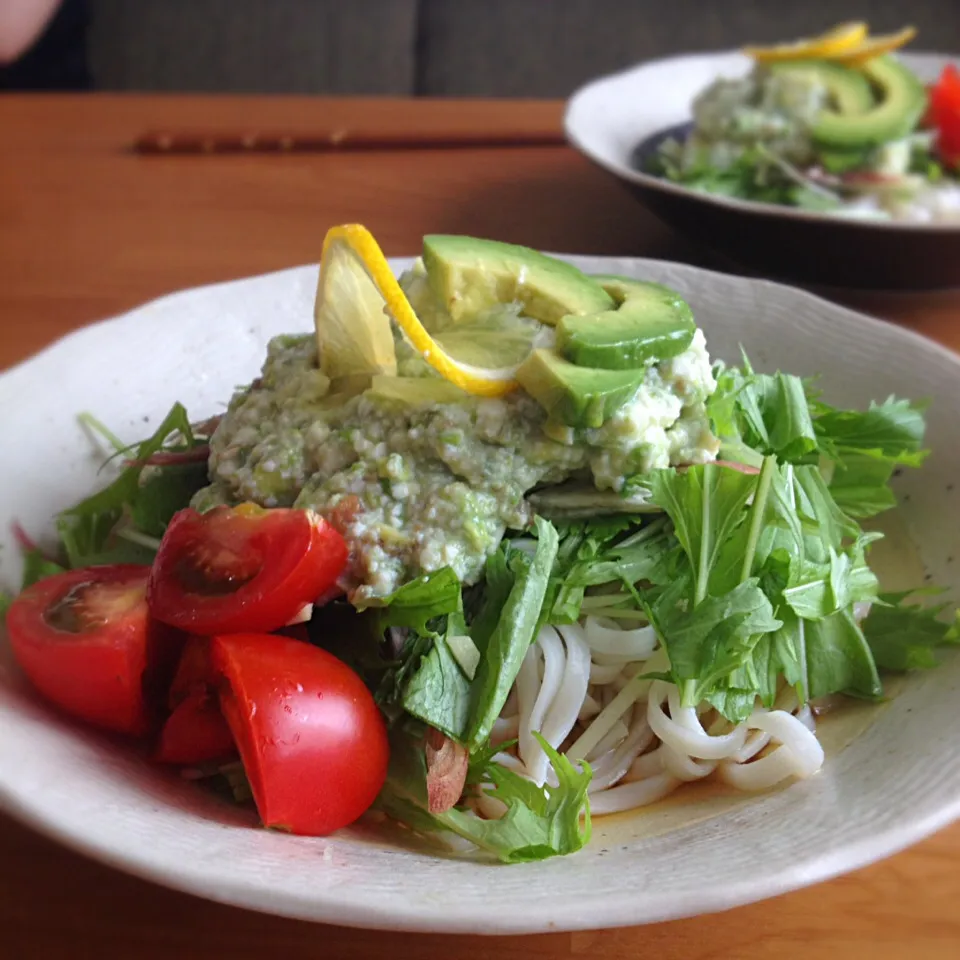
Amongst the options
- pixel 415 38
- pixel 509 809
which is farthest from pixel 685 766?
pixel 415 38

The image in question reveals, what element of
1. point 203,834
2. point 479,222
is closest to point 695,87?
point 479,222

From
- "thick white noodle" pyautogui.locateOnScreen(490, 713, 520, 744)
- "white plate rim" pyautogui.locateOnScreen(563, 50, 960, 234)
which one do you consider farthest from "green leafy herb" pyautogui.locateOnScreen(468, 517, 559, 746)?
"white plate rim" pyautogui.locateOnScreen(563, 50, 960, 234)

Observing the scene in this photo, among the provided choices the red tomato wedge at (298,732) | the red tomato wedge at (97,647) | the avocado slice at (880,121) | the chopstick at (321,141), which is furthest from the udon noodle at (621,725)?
the chopstick at (321,141)

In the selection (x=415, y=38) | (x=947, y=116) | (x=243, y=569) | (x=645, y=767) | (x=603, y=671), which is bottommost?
(x=645, y=767)

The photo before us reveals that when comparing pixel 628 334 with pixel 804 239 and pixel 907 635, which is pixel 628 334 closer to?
pixel 907 635

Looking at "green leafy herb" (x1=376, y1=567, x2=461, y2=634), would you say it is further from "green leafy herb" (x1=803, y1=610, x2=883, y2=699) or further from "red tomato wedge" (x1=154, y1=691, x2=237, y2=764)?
"green leafy herb" (x1=803, y1=610, x2=883, y2=699)

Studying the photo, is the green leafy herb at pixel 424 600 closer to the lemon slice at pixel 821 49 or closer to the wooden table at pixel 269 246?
the wooden table at pixel 269 246

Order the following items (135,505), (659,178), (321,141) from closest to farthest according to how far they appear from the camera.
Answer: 1. (135,505)
2. (659,178)
3. (321,141)
